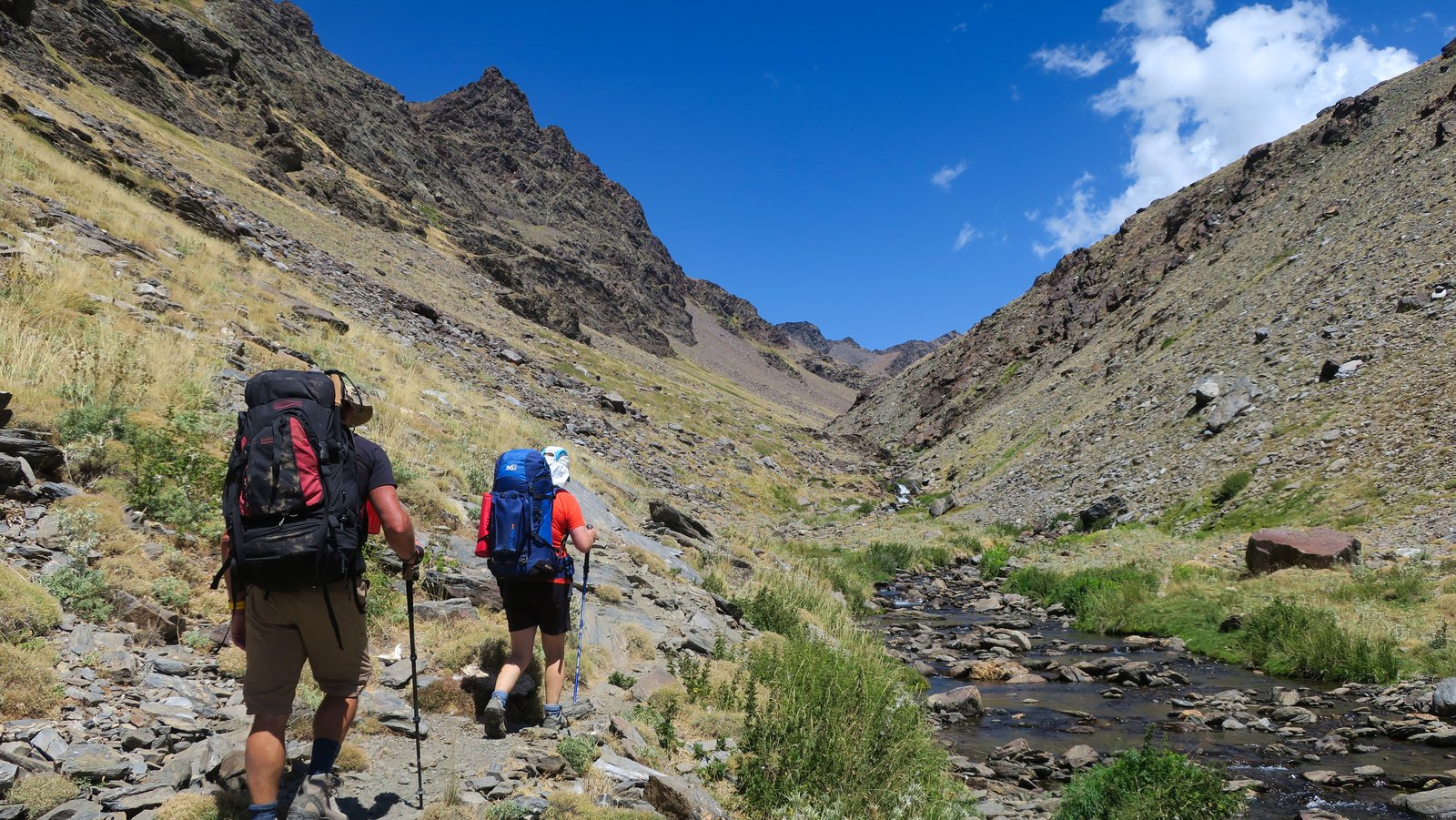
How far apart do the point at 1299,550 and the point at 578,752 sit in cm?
1533

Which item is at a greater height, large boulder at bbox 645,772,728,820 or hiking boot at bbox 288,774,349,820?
hiking boot at bbox 288,774,349,820

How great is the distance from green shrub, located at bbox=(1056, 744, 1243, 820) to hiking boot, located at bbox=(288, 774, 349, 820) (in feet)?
19.8

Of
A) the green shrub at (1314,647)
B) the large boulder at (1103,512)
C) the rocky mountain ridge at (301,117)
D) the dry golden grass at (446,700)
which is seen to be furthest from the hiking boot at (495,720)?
the rocky mountain ridge at (301,117)

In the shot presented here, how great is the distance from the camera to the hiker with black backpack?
11.4 ft

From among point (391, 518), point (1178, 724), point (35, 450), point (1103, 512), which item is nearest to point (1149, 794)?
point (1178, 724)

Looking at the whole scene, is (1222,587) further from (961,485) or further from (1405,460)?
(961,485)

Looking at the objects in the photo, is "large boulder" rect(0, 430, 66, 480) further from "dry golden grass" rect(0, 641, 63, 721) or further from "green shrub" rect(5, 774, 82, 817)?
"green shrub" rect(5, 774, 82, 817)

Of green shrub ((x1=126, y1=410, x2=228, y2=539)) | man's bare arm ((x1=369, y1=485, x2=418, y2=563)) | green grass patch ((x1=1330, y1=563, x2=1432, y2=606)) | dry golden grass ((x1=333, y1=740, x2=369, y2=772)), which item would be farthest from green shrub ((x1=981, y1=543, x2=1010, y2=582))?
man's bare arm ((x1=369, y1=485, x2=418, y2=563))

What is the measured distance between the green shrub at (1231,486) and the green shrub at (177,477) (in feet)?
76.5

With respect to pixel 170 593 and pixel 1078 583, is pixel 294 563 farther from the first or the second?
pixel 1078 583

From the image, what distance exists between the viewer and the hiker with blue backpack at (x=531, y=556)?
5641 millimetres

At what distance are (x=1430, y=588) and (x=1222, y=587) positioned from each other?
3387 millimetres

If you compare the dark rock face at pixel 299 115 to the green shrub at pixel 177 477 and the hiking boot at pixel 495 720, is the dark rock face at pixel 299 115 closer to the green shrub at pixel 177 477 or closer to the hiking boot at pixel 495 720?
the green shrub at pixel 177 477

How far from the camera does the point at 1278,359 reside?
2456cm
